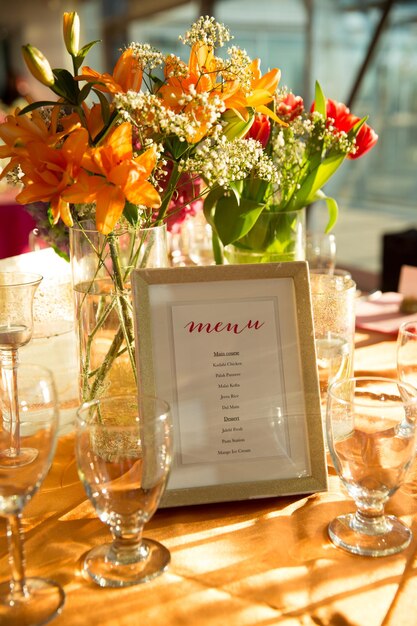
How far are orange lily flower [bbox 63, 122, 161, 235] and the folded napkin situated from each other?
999 millimetres

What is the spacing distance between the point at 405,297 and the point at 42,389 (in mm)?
1275

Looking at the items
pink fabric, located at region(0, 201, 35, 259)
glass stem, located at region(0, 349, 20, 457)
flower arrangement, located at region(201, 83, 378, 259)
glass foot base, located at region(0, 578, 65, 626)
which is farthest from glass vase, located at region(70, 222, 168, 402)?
pink fabric, located at region(0, 201, 35, 259)

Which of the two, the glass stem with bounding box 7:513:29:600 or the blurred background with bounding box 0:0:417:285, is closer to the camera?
the glass stem with bounding box 7:513:29:600

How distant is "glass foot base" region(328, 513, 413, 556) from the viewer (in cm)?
88

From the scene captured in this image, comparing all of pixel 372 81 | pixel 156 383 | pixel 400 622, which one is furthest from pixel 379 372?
pixel 372 81

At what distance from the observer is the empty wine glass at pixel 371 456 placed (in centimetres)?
88

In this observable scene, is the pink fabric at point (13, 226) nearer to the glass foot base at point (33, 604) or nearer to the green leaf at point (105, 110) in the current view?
the green leaf at point (105, 110)

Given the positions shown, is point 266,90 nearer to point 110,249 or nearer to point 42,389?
A: point 110,249

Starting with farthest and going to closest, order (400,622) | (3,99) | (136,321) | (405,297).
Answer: (3,99) → (405,297) → (136,321) → (400,622)

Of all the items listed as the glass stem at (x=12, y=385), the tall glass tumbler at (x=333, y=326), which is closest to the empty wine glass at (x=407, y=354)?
the tall glass tumbler at (x=333, y=326)

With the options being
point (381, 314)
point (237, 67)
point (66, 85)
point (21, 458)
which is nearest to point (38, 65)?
point (66, 85)

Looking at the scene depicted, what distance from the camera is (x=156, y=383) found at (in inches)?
38.8

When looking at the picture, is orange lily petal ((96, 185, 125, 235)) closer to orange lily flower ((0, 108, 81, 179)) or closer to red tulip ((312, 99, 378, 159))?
orange lily flower ((0, 108, 81, 179))

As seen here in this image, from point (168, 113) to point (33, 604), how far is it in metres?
0.60
